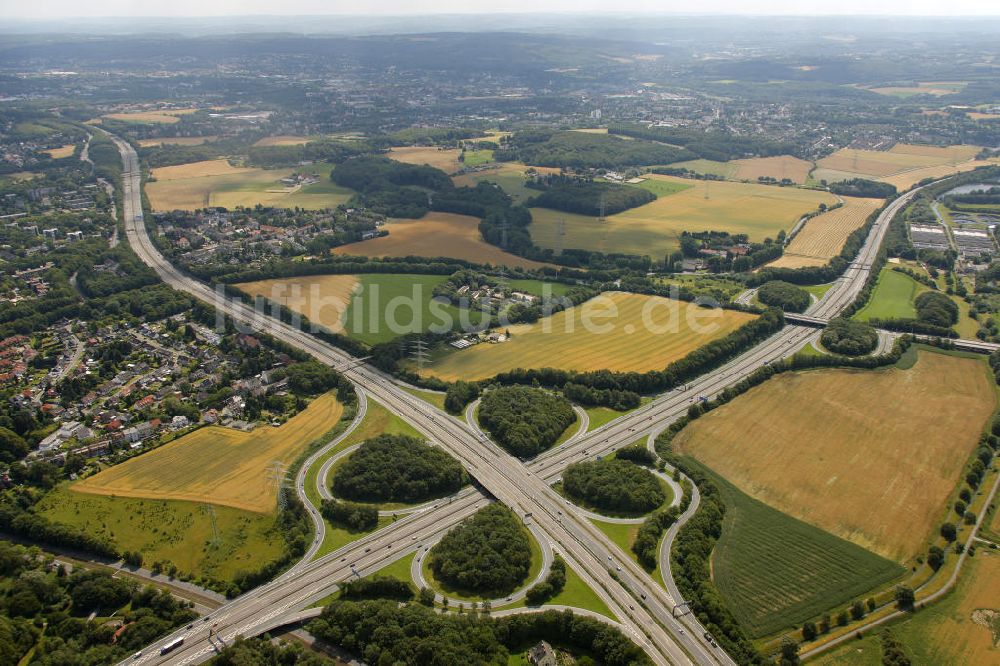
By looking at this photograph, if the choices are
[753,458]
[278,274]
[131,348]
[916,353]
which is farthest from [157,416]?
[916,353]

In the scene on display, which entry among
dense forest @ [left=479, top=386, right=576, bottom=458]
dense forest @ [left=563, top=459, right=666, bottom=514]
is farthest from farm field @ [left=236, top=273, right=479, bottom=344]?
dense forest @ [left=563, top=459, right=666, bottom=514]

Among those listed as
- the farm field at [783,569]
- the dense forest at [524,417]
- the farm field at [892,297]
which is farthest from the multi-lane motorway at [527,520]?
the farm field at [892,297]

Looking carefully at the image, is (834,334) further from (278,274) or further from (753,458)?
(278,274)

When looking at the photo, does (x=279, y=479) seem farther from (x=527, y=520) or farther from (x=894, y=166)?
(x=894, y=166)

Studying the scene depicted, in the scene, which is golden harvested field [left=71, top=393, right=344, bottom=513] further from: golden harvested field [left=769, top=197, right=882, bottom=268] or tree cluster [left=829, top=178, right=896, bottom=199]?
tree cluster [left=829, top=178, right=896, bottom=199]

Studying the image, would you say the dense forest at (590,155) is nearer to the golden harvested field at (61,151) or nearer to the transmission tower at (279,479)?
the golden harvested field at (61,151)
